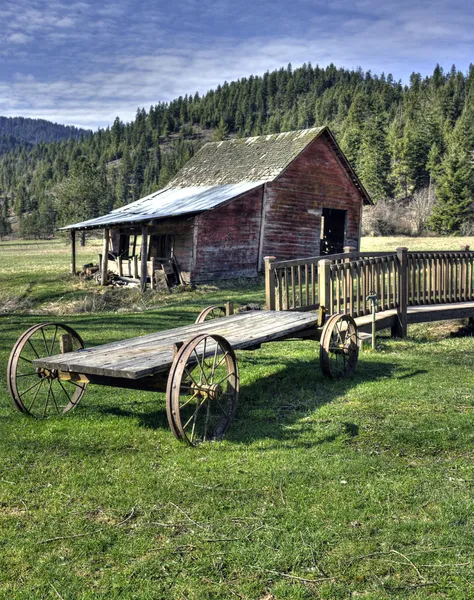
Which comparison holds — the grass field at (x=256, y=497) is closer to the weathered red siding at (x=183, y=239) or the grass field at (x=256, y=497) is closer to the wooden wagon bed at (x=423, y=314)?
the wooden wagon bed at (x=423, y=314)

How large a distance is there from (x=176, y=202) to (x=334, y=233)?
8.58 m

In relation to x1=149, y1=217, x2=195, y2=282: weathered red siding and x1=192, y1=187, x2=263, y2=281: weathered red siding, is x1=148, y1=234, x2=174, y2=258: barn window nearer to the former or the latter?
x1=149, y1=217, x2=195, y2=282: weathered red siding

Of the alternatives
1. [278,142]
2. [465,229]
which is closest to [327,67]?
[465,229]

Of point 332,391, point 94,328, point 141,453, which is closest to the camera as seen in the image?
point 141,453

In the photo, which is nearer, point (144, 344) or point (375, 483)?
point (375, 483)

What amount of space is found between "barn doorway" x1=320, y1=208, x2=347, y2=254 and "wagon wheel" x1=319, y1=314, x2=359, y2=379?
2001 centimetres

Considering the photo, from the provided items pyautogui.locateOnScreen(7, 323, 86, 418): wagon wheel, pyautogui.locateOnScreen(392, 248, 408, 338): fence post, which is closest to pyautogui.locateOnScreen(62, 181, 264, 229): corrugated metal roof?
pyautogui.locateOnScreen(392, 248, 408, 338): fence post

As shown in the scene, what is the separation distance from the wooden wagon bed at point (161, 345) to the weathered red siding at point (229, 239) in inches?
559

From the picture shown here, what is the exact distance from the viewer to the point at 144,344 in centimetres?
664

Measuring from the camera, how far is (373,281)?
10.6 m

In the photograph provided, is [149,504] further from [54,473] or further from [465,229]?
[465,229]

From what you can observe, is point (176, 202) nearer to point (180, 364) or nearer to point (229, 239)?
point (229, 239)

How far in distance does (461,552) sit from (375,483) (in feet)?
3.42

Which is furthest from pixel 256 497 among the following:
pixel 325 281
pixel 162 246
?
pixel 162 246
